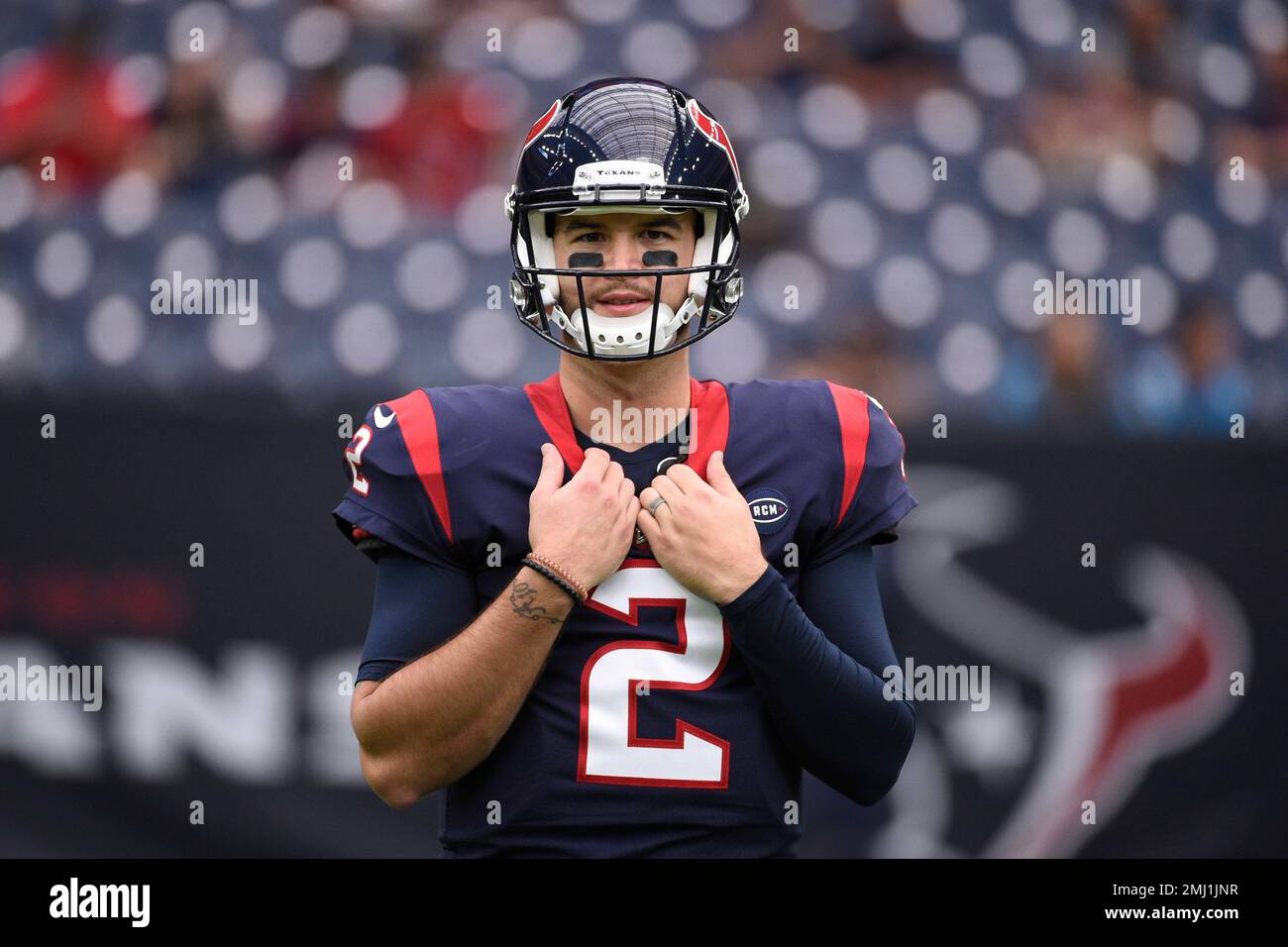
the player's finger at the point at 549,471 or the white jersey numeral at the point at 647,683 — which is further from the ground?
the player's finger at the point at 549,471

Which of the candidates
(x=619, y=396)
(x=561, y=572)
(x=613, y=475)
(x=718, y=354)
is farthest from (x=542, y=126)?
(x=718, y=354)

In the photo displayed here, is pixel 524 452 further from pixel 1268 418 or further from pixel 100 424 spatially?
pixel 1268 418

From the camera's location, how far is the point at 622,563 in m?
1.46

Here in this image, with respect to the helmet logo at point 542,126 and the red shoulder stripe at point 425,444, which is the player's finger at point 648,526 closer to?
the red shoulder stripe at point 425,444

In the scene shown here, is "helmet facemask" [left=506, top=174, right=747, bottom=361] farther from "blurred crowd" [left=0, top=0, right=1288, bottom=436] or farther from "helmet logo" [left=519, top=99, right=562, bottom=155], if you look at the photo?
"blurred crowd" [left=0, top=0, right=1288, bottom=436]

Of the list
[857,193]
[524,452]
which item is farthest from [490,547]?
[857,193]

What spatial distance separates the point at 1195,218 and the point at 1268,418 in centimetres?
46

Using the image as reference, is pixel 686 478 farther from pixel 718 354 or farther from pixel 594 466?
pixel 718 354

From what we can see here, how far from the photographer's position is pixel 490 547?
4.78ft

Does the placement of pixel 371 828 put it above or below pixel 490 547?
below

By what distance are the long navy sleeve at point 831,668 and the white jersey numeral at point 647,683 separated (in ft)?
0.19

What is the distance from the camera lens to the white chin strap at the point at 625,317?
1.47m

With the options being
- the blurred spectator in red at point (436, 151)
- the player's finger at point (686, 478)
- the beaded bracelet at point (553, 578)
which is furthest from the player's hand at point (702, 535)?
the blurred spectator in red at point (436, 151)

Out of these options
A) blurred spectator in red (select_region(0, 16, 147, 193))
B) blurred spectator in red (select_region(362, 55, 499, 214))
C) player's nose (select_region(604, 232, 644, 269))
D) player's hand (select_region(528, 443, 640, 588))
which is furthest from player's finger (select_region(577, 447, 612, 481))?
blurred spectator in red (select_region(0, 16, 147, 193))
